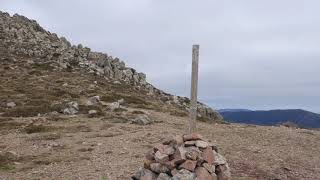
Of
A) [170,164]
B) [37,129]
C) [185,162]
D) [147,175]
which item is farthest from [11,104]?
[185,162]

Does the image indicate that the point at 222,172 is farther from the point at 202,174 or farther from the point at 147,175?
the point at 147,175

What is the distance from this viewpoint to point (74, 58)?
78812 millimetres

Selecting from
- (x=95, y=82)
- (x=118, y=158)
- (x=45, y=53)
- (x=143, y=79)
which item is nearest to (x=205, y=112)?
(x=95, y=82)

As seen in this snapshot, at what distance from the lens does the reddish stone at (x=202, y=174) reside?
18.5m

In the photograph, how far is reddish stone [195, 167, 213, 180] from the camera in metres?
18.5

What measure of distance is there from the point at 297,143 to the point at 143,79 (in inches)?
1904

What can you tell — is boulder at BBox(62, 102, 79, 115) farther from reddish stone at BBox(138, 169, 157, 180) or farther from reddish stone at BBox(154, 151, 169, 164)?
reddish stone at BBox(154, 151, 169, 164)

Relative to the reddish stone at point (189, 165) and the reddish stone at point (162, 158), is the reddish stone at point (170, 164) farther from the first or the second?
the reddish stone at point (189, 165)

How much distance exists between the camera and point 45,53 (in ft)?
267

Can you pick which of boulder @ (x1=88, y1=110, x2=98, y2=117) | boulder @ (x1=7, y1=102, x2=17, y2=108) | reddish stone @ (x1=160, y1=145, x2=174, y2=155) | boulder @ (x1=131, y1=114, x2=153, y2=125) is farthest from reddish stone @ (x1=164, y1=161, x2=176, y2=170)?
boulder @ (x1=7, y1=102, x2=17, y2=108)

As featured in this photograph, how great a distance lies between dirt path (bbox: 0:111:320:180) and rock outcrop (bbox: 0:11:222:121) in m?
27.3

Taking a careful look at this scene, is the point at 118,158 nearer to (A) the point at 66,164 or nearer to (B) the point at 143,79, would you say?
(A) the point at 66,164

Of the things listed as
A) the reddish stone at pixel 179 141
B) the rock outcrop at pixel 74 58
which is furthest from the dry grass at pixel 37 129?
the rock outcrop at pixel 74 58

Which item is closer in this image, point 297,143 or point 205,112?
point 297,143
